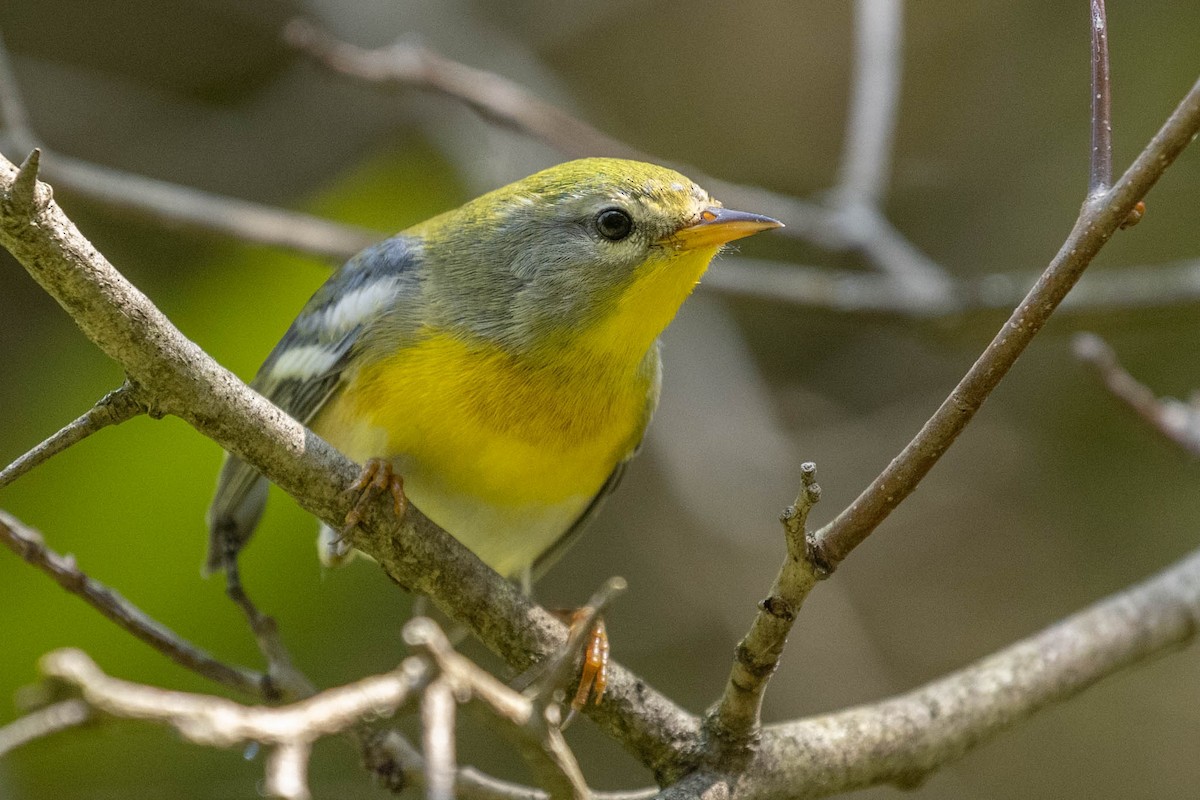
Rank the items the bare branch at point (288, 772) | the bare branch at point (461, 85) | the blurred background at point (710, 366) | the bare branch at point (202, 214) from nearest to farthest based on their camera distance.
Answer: the bare branch at point (288, 772) < the bare branch at point (461, 85) < the bare branch at point (202, 214) < the blurred background at point (710, 366)

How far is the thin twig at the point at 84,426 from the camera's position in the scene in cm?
190

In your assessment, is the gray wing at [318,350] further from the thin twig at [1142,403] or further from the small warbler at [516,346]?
the thin twig at [1142,403]

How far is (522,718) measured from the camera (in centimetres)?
144

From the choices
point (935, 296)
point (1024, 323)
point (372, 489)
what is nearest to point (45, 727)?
point (372, 489)

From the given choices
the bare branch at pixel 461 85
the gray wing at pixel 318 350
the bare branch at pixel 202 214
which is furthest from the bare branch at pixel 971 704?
the bare branch at pixel 202 214

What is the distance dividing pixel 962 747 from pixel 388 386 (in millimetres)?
1657

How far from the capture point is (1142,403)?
351 centimetres

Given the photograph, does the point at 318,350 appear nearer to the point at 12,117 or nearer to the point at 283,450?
the point at 283,450

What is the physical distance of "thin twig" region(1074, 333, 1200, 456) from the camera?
11.0ft

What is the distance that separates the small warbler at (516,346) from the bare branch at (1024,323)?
116 cm

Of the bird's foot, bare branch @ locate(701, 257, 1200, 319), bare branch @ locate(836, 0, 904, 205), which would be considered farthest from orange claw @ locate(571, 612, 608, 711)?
bare branch @ locate(836, 0, 904, 205)

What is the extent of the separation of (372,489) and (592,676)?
2.07 feet

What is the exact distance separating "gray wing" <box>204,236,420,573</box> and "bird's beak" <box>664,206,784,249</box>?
73 centimetres

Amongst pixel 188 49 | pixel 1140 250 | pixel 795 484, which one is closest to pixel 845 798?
pixel 795 484
